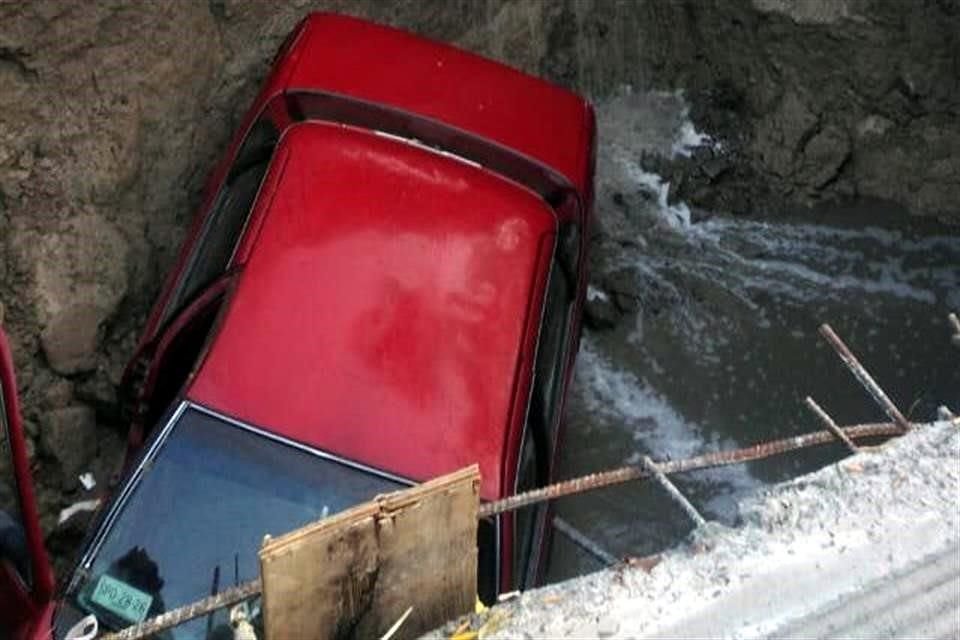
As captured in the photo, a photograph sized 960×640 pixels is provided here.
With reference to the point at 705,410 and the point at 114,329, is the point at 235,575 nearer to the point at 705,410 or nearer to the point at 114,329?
the point at 114,329

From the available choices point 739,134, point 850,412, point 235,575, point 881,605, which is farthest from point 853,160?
point 881,605

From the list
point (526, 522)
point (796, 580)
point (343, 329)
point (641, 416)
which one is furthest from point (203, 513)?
point (641, 416)

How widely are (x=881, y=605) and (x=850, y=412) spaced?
4118 mm

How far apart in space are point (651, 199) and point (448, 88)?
2.03 metres

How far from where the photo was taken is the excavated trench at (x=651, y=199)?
214 inches

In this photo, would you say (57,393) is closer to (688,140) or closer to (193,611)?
(193,611)

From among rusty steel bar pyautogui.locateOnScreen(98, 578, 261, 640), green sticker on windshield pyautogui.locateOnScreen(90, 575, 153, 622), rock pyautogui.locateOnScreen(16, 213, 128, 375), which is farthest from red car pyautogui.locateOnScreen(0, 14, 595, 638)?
rusty steel bar pyautogui.locateOnScreen(98, 578, 261, 640)

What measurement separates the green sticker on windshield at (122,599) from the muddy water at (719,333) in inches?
85.9

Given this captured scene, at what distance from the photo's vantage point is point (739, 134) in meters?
7.31

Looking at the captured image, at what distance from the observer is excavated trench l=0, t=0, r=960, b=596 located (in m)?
5.43

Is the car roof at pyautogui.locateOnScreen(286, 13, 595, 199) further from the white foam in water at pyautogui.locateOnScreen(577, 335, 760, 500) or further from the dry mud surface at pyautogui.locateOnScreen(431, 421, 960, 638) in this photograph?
the dry mud surface at pyautogui.locateOnScreen(431, 421, 960, 638)

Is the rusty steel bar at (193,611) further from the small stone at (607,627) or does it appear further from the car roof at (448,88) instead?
the car roof at (448,88)

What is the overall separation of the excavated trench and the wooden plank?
3.20 metres

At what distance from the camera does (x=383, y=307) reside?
464cm
